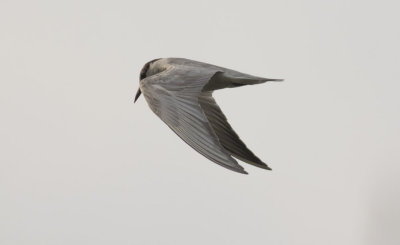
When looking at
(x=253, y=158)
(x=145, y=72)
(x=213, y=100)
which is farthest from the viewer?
(x=145, y=72)

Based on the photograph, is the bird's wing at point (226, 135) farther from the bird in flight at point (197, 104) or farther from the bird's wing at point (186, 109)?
the bird's wing at point (186, 109)

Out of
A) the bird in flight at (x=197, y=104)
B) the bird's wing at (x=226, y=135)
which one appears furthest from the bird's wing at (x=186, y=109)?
the bird's wing at (x=226, y=135)

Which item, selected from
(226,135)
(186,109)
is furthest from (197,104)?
(226,135)

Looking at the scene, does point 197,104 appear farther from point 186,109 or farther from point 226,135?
point 226,135

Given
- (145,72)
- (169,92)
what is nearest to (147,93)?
(169,92)

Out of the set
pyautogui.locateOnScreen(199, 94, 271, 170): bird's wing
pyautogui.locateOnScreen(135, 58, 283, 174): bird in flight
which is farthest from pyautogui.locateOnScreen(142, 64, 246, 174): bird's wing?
pyautogui.locateOnScreen(199, 94, 271, 170): bird's wing

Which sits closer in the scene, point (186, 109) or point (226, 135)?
point (186, 109)

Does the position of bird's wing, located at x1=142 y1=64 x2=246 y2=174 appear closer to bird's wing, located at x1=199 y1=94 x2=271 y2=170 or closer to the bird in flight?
the bird in flight

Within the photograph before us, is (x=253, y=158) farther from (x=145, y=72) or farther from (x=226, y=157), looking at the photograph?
(x=145, y=72)
